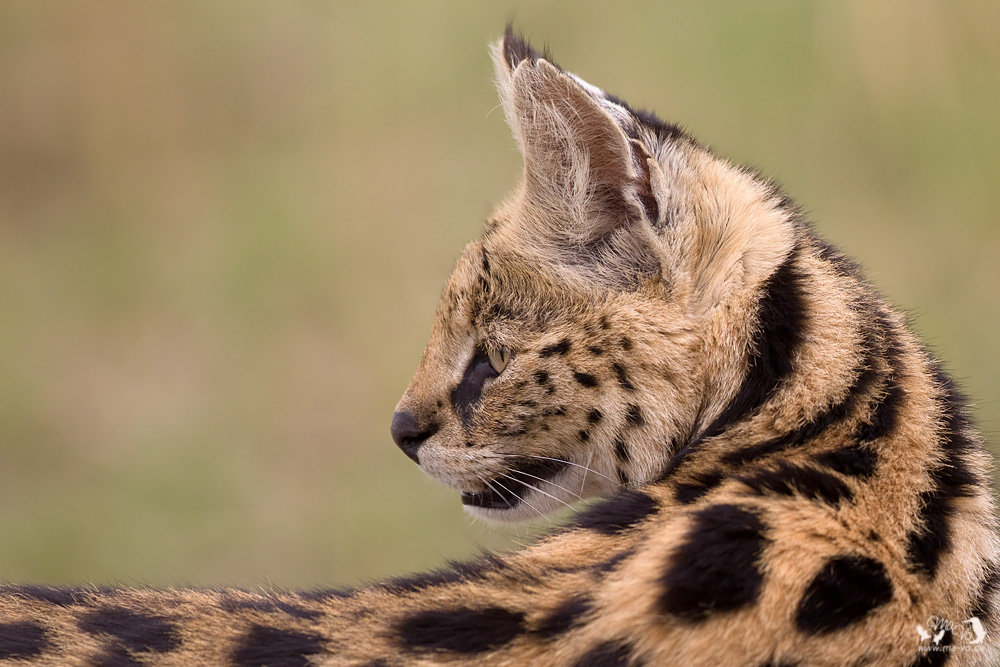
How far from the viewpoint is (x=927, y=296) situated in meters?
7.52

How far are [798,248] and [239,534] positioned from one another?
4964 millimetres

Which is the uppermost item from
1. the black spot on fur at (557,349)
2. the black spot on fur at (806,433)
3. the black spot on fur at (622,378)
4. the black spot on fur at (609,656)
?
the black spot on fur at (557,349)

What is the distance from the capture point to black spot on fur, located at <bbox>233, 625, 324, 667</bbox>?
8.07 ft

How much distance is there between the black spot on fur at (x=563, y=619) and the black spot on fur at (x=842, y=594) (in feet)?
1.51

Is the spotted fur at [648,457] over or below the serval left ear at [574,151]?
below

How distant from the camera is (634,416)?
297 cm

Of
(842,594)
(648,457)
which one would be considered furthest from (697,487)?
(842,594)

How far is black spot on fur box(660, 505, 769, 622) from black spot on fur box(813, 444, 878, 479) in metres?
0.34

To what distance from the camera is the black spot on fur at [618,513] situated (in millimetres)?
2609

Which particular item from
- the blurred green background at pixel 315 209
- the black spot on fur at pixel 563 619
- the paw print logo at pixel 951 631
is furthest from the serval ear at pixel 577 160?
the blurred green background at pixel 315 209

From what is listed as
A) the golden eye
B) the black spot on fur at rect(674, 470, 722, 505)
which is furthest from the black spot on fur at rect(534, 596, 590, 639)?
the golden eye

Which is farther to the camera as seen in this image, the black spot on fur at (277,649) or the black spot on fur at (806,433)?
the black spot on fur at (806,433)

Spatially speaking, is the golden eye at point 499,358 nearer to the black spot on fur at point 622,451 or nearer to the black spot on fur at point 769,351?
the black spot on fur at point 622,451

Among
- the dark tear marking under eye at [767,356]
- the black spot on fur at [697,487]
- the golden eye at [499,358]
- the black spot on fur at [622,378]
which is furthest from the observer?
the golden eye at [499,358]
